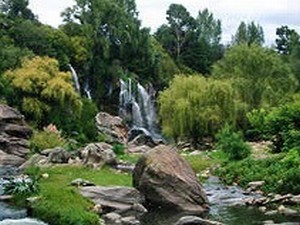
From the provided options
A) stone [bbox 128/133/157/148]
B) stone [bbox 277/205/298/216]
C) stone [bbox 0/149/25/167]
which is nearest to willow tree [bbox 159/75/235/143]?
stone [bbox 128/133/157/148]

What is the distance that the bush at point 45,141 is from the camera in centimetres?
5097

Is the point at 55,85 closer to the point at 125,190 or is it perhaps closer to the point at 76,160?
the point at 76,160

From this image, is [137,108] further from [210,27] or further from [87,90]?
[210,27]

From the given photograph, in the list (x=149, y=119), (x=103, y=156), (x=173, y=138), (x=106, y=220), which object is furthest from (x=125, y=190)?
(x=149, y=119)

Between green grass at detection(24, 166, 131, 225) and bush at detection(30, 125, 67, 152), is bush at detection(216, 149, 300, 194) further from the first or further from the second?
bush at detection(30, 125, 67, 152)

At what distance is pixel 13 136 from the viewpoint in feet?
172

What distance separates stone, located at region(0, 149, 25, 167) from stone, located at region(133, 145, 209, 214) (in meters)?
19.5

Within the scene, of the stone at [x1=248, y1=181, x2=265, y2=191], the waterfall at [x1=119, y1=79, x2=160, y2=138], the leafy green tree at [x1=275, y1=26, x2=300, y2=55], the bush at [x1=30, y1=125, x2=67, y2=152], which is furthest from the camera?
the leafy green tree at [x1=275, y1=26, x2=300, y2=55]

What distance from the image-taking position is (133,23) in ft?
270

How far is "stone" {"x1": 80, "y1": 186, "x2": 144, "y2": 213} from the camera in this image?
25297 mm

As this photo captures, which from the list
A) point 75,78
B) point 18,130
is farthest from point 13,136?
point 75,78

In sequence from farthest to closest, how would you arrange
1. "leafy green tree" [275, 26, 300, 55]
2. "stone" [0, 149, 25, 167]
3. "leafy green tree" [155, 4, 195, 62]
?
"leafy green tree" [275, 26, 300, 55], "leafy green tree" [155, 4, 195, 62], "stone" [0, 149, 25, 167]

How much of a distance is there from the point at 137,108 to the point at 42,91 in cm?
1774

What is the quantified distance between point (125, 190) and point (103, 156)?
1344 centimetres
